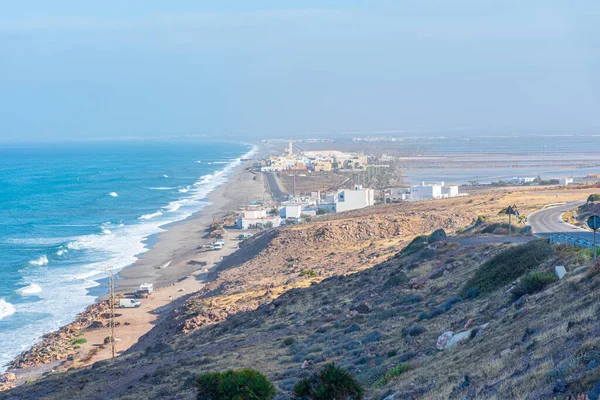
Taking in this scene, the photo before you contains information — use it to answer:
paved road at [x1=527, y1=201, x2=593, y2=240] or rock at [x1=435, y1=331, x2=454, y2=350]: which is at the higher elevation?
rock at [x1=435, y1=331, x2=454, y2=350]

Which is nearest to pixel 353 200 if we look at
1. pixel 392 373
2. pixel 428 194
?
pixel 428 194

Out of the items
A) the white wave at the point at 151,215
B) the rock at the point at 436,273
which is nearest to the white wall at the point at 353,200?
the white wave at the point at 151,215

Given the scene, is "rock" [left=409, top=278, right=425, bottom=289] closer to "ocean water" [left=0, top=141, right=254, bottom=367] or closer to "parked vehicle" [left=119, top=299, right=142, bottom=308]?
"ocean water" [left=0, top=141, right=254, bottom=367]

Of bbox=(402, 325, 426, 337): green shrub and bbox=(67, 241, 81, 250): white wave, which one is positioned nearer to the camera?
bbox=(402, 325, 426, 337): green shrub

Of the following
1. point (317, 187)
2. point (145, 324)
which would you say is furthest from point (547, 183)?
point (145, 324)

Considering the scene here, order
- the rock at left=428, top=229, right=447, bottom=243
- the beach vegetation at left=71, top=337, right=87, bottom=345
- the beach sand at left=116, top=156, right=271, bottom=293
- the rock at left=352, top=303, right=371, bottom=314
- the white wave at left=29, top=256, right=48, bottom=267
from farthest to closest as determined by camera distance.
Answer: the white wave at left=29, top=256, right=48, bottom=267 → the beach sand at left=116, top=156, right=271, bottom=293 → the beach vegetation at left=71, top=337, right=87, bottom=345 → the rock at left=428, top=229, right=447, bottom=243 → the rock at left=352, top=303, right=371, bottom=314

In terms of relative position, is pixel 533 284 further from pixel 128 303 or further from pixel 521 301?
pixel 128 303

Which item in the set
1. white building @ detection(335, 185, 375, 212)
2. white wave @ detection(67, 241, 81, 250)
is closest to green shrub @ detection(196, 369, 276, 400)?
white wave @ detection(67, 241, 81, 250)
